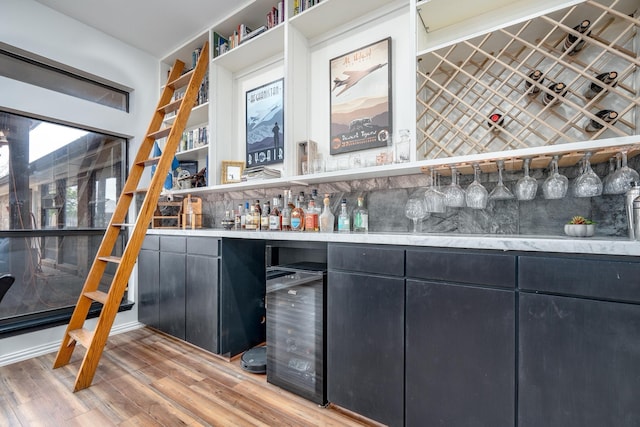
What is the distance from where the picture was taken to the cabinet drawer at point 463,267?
3.60 feet

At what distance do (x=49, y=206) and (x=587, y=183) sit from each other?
3709 mm

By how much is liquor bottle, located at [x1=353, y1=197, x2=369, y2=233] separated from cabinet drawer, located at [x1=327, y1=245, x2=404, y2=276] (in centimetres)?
43

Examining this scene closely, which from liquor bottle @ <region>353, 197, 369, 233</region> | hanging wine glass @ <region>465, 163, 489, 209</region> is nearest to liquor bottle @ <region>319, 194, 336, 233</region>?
liquor bottle @ <region>353, 197, 369, 233</region>

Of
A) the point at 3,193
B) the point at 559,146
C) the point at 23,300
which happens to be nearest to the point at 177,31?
the point at 3,193

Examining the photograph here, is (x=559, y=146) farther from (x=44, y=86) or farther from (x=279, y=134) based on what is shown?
(x=44, y=86)

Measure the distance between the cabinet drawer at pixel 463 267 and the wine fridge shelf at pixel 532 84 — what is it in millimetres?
637

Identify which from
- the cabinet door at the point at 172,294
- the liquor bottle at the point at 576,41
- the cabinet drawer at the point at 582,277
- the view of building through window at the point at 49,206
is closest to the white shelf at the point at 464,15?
the liquor bottle at the point at 576,41

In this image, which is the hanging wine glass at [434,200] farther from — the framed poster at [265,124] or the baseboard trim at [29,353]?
the baseboard trim at [29,353]

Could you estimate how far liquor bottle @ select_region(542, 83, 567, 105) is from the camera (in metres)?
1.36

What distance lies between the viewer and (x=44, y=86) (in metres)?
2.44

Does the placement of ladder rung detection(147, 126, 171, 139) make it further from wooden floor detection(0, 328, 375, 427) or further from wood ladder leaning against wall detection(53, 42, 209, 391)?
wooden floor detection(0, 328, 375, 427)

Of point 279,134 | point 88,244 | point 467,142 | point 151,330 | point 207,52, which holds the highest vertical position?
point 207,52

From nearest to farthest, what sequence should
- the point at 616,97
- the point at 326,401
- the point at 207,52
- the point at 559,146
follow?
the point at 559,146 < the point at 616,97 < the point at 326,401 < the point at 207,52

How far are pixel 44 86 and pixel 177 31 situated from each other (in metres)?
1.20
